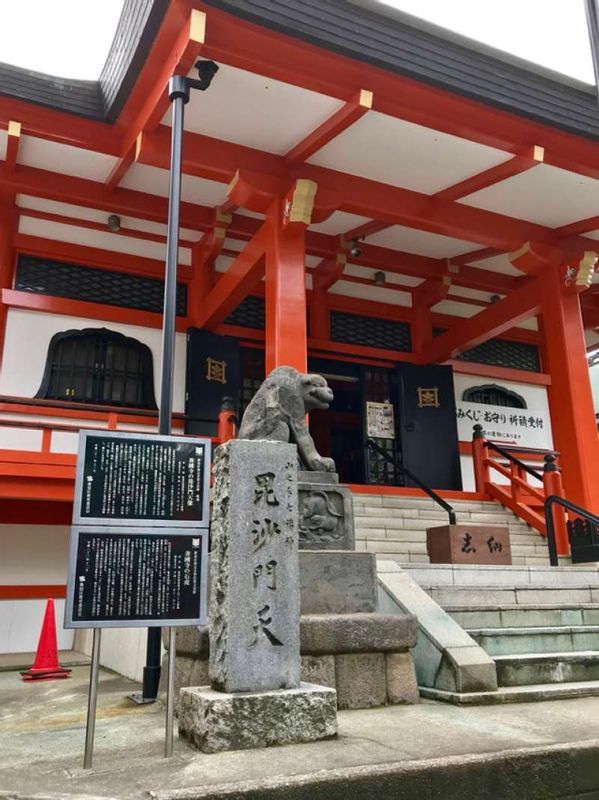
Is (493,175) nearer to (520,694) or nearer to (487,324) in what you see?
(487,324)

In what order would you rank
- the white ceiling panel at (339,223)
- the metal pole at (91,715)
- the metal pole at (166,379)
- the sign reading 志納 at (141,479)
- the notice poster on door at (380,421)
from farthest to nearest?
the notice poster on door at (380,421)
the white ceiling panel at (339,223)
the metal pole at (166,379)
the sign reading 志納 at (141,479)
the metal pole at (91,715)

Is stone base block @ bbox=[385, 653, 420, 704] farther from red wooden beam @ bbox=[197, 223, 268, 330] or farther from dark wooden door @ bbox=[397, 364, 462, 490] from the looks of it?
dark wooden door @ bbox=[397, 364, 462, 490]

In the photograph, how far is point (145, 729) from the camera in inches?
144

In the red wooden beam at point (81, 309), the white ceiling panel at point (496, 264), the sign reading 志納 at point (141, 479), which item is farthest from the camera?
the white ceiling panel at point (496, 264)

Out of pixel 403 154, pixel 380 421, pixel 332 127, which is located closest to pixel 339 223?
pixel 403 154

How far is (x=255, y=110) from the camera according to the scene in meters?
7.79

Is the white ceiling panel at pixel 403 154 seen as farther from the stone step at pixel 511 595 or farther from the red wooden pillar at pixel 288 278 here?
the stone step at pixel 511 595

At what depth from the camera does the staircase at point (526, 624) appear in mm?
4347

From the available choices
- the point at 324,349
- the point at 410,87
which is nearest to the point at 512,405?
the point at 324,349

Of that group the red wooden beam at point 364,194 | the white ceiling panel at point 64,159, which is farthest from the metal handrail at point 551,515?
the white ceiling panel at point 64,159

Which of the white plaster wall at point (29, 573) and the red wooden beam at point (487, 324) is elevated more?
the red wooden beam at point (487, 324)

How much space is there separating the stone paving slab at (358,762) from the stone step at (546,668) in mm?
542

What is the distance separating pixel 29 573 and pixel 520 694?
7.23 meters

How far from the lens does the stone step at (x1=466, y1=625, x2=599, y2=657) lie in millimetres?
4797
